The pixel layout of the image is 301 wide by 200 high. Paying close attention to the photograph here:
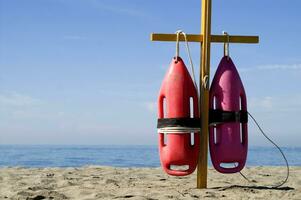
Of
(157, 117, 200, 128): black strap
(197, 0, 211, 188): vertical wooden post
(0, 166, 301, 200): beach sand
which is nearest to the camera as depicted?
(0, 166, 301, 200): beach sand

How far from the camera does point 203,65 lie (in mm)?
4801

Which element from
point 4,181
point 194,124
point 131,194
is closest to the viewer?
point 131,194

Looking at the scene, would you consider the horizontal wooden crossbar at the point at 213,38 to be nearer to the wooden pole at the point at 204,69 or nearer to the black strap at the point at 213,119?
the wooden pole at the point at 204,69

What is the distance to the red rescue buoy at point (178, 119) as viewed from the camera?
4598 millimetres

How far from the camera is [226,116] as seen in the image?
15.3ft

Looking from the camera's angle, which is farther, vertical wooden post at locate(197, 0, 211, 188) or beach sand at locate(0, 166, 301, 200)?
vertical wooden post at locate(197, 0, 211, 188)

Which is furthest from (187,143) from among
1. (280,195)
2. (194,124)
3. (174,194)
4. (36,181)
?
(36,181)

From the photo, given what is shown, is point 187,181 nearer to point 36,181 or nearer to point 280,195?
point 280,195

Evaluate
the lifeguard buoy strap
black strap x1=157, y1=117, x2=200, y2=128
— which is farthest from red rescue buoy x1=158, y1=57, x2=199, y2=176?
the lifeguard buoy strap

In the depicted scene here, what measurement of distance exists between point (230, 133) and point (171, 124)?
61 cm

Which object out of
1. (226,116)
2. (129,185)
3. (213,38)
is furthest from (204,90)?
(129,185)

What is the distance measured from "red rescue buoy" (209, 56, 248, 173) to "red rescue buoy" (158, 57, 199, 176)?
210 mm

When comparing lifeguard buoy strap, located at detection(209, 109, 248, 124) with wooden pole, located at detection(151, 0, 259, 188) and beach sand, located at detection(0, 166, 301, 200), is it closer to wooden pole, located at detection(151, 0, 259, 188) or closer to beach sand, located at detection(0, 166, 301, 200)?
wooden pole, located at detection(151, 0, 259, 188)

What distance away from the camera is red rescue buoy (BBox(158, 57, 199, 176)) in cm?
460
